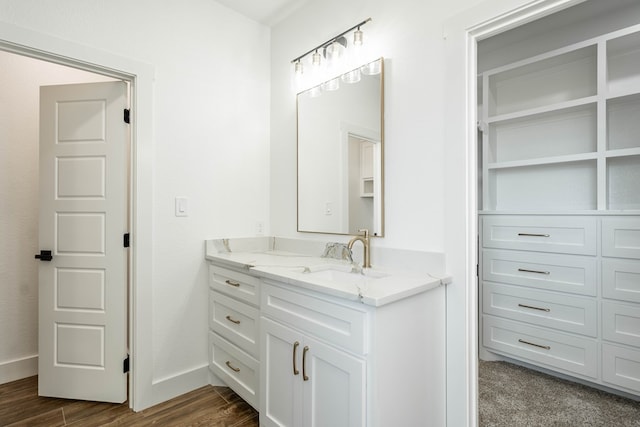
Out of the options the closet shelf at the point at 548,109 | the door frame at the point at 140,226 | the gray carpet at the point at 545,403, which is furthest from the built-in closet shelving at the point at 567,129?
the door frame at the point at 140,226

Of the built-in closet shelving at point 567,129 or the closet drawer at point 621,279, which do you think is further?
the built-in closet shelving at point 567,129

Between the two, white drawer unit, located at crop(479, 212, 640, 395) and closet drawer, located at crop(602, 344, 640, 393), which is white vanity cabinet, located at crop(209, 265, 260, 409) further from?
closet drawer, located at crop(602, 344, 640, 393)

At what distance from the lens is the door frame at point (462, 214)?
58.3 inches

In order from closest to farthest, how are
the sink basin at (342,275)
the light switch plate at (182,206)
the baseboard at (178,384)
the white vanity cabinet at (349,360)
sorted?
1. the white vanity cabinet at (349,360)
2. the sink basin at (342,275)
3. the baseboard at (178,384)
4. the light switch plate at (182,206)

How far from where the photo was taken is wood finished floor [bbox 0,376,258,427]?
1.83m

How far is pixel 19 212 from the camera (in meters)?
2.33

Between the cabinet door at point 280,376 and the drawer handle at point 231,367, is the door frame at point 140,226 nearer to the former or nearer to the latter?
the drawer handle at point 231,367

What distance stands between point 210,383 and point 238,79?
222 centimetres

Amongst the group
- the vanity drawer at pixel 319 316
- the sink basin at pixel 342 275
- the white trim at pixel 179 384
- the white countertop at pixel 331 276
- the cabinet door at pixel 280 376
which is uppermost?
the white countertop at pixel 331 276

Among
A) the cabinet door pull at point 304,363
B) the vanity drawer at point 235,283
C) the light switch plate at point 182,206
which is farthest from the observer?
the light switch plate at point 182,206

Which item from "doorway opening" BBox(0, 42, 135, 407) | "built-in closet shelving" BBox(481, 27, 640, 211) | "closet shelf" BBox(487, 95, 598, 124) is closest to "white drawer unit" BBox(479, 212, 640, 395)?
"built-in closet shelving" BBox(481, 27, 640, 211)

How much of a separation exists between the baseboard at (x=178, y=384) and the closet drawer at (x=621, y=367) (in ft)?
8.56

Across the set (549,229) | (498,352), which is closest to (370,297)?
(549,229)

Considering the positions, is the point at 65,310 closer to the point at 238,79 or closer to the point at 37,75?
the point at 37,75
